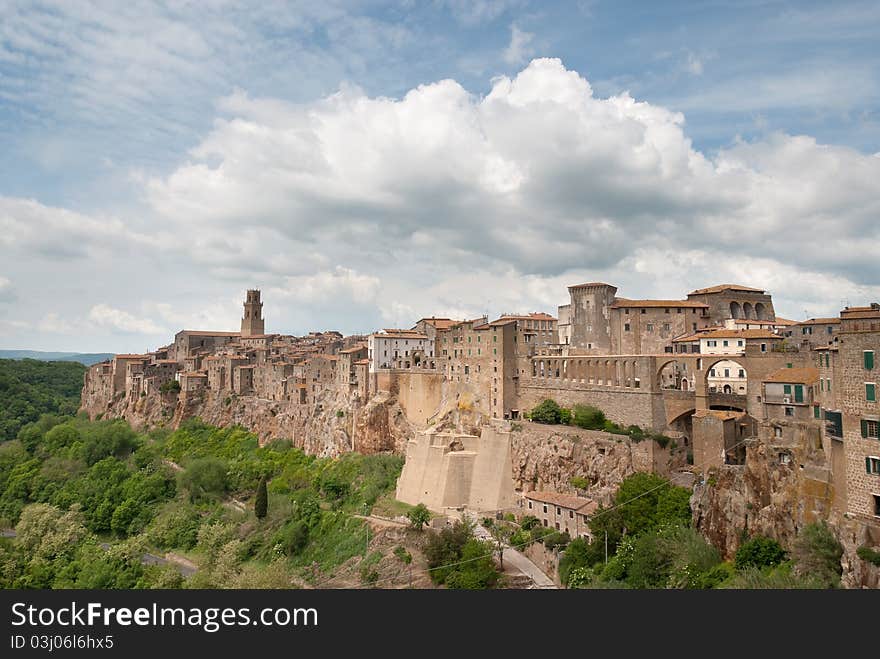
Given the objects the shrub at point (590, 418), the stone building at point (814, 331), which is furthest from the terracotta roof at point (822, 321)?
the shrub at point (590, 418)

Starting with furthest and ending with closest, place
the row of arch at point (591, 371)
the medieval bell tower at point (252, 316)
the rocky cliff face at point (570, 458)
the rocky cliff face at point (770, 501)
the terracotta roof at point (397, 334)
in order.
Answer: the medieval bell tower at point (252, 316)
the terracotta roof at point (397, 334)
the row of arch at point (591, 371)
the rocky cliff face at point (570, 458)
the rocky cliff face at point (770, 501)

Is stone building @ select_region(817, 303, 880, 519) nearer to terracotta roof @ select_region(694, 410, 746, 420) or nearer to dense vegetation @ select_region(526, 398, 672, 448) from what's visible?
terracotta roof @ select_region(694, 410, 746, 420)

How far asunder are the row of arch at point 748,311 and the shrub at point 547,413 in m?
17.1

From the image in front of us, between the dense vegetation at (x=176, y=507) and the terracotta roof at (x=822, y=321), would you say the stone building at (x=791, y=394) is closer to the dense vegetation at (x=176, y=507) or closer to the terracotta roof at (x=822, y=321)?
the terracotta roof at (x=822, y=321)

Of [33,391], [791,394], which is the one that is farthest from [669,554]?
[33,391]

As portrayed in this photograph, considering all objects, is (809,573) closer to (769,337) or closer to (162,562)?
(769,337)

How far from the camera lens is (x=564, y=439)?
3784 cm

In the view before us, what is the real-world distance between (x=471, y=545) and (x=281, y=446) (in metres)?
31.3

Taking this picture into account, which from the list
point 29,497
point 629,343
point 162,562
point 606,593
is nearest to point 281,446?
point 162,562

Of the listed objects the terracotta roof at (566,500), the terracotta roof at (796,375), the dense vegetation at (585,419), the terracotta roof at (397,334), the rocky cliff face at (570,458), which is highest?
the terracotta roof at (397,334)

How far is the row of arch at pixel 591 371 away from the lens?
39.0m

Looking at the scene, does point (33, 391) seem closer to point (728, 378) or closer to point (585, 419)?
point (585, 419)

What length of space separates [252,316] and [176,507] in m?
46.9

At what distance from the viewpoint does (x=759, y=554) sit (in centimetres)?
2488
